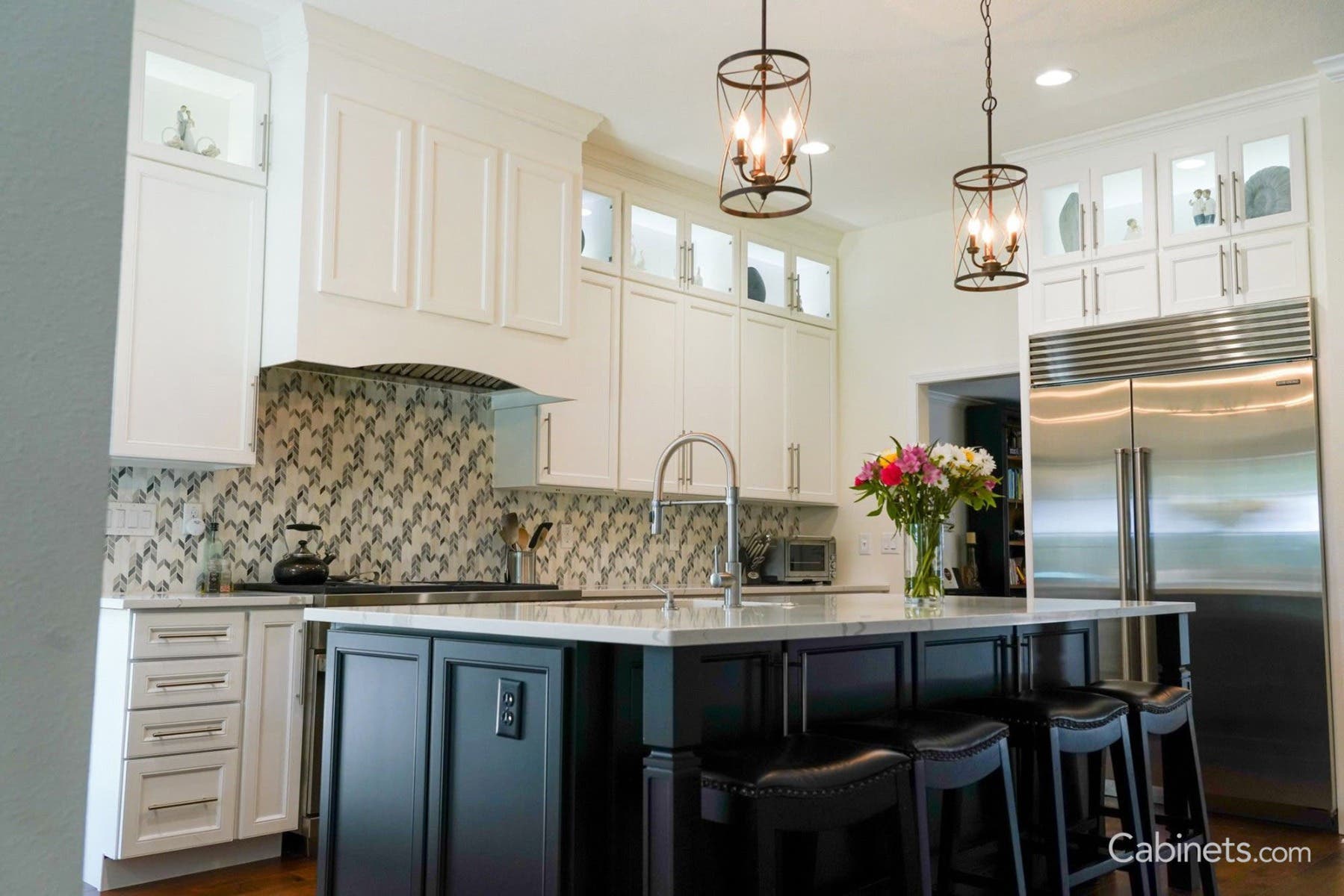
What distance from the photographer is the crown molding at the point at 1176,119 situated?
14.8 ft

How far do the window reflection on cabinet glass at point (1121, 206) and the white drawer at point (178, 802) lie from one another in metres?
4.21

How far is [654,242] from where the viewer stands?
5.62 metres

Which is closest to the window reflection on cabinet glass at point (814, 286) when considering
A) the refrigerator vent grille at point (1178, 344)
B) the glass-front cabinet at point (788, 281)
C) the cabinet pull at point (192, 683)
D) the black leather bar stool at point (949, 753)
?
the glass-front cabinet at point (788, 281)

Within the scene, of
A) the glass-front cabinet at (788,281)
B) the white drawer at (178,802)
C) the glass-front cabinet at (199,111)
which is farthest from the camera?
the glass-front cabinet at (788,281)

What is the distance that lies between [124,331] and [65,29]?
3455mm

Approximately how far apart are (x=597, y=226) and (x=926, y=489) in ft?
8.24

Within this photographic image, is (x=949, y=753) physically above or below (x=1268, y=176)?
below

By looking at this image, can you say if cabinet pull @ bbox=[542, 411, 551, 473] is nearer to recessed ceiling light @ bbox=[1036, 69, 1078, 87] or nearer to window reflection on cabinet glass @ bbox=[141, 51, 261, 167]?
window reflection on cabinet glass @ bbox=[141, 51, 261, 167]

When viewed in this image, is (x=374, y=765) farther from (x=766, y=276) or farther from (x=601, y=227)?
(x=766, y=276)

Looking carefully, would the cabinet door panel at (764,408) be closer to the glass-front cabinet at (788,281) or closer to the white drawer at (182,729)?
the glass-front cabinet at (788,281)

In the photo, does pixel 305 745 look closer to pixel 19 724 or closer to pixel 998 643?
pixel 998 643

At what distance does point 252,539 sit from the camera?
4180 mm

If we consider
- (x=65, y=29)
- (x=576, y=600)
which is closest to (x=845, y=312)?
(x=576, y=600)

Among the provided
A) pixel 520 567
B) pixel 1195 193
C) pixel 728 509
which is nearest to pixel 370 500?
pixel 520 567
